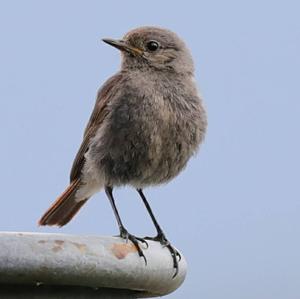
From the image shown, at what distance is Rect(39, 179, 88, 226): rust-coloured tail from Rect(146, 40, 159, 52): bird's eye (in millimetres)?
1093

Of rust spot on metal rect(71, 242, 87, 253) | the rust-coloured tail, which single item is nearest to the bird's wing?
the rust-coloured tail

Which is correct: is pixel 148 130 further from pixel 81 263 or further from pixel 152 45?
pixel 81 263

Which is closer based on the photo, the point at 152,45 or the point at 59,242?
the point at 59,242

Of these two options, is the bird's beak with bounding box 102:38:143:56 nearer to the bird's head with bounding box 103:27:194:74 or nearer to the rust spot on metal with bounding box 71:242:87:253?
the bird's head with bounding box 103:27:194:74

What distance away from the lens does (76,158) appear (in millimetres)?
5461

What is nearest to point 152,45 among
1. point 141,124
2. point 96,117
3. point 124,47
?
point 124,47

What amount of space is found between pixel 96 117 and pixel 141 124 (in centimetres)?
57

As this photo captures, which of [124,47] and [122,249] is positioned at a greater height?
[124,47]

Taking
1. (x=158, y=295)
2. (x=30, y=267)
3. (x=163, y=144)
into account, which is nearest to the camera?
(x=30, y=267)

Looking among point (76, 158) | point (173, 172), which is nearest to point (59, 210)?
point (76, 158)

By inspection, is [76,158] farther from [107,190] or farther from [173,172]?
[173,172]

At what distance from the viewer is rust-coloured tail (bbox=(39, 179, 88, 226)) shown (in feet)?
17.8

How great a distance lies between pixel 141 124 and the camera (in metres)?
4.75

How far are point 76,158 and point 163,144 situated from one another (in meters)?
0.90
